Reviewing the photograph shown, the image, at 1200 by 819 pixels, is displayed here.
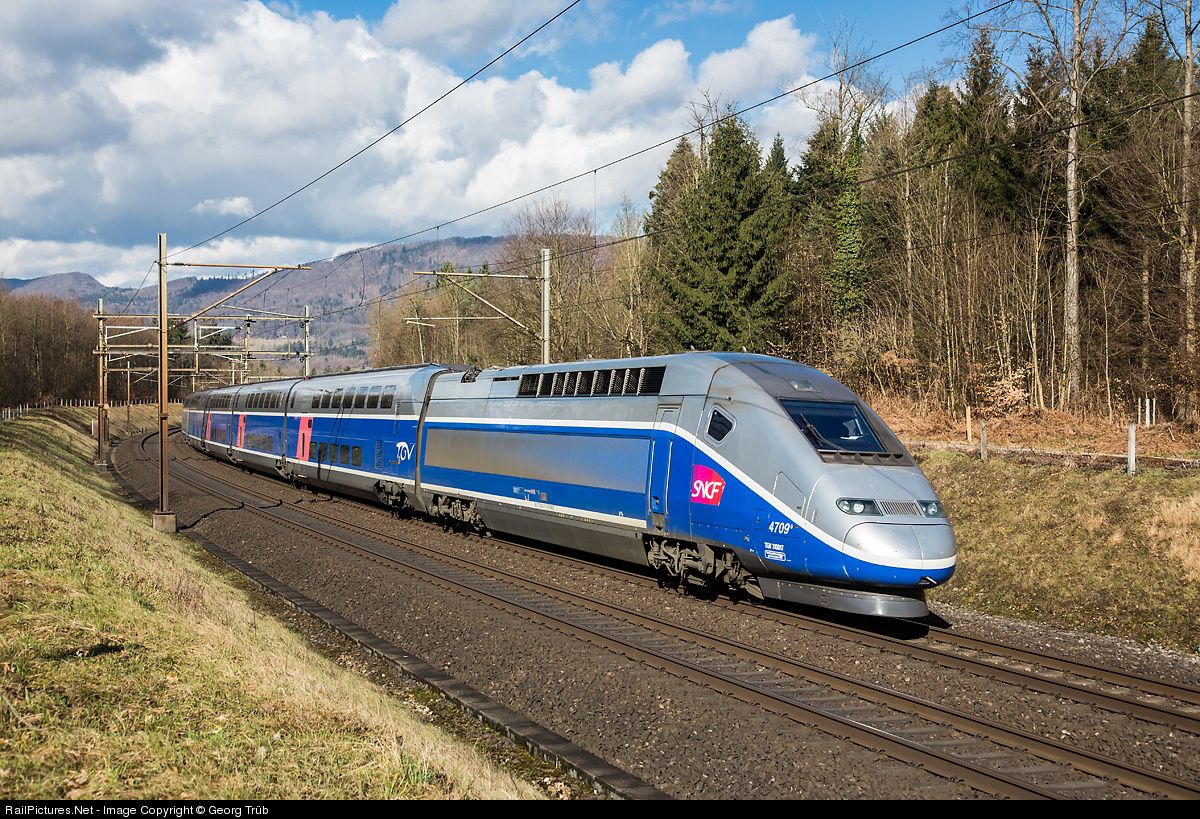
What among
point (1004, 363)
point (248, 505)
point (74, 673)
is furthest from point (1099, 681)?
point (248, 505)

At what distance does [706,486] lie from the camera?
13.0 meters

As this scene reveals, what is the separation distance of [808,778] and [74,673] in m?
6.72

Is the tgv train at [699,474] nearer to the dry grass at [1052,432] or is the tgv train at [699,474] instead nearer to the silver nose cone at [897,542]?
the silver nose cone at [897,542]

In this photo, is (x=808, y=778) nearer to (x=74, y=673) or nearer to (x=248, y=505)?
(x=74, y=673)

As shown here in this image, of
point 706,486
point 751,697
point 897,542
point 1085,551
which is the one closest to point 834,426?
point 706,486

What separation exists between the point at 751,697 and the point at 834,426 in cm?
450

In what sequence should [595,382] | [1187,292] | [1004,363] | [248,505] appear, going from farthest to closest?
[1004,363], [248,505], [1187,292], [595,382]

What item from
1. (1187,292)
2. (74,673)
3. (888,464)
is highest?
(1187,292)

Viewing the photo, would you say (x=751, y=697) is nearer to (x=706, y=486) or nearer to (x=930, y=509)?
(x=930, y=509)

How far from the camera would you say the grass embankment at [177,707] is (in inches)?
252

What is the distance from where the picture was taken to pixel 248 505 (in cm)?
2852

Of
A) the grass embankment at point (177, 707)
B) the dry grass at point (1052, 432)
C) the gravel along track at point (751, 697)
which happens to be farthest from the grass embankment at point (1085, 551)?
the grass embankment at point (177, 707)

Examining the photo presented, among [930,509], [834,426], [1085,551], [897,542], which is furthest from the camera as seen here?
[1085,551]

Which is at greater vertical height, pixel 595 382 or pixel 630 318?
pixel 630 318
